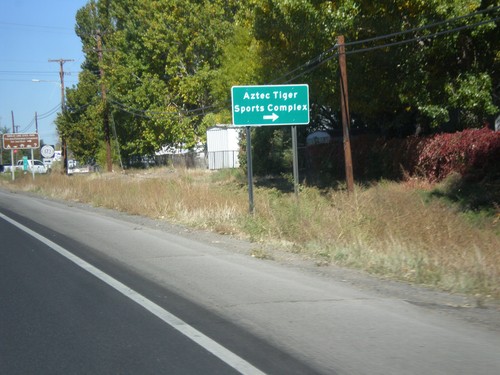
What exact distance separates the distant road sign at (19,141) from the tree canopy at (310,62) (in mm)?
6647

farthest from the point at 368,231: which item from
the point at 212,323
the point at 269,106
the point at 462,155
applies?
the point at 462,155

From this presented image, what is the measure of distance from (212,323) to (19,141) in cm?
5272

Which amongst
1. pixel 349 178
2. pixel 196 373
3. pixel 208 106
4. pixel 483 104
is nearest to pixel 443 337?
pixel 196 373

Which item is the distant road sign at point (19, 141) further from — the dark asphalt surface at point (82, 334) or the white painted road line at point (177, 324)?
→ the dark asphalt surface at point (82, 334)

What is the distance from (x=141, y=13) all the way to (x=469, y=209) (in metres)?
38.0

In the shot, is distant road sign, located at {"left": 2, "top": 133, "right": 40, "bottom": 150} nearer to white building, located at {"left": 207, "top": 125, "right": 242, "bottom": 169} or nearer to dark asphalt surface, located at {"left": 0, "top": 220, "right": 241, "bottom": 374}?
white building, located at {"left": 207, "top": 125, "right": 242, "bottom": 169}

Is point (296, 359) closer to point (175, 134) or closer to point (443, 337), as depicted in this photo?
point (443, 337)

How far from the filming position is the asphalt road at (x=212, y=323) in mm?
6199

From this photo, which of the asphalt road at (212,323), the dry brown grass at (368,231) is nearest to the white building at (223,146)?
the dry brown grass at (368,231)

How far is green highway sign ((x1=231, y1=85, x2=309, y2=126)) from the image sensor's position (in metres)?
17.5

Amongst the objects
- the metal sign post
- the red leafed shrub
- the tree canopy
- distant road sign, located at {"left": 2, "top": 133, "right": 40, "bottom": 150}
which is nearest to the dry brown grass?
the metal sign post

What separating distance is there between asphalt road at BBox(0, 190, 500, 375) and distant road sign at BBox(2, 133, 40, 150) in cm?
4618

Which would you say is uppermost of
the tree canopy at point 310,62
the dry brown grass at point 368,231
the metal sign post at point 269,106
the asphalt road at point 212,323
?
the tree canopy at point 310,62

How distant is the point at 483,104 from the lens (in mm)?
21703
